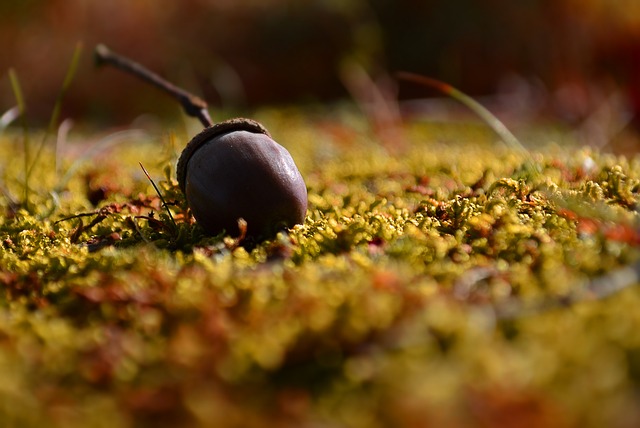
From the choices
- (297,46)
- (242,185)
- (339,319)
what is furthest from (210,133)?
(297,46)

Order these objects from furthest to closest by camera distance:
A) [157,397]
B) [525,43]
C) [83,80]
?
[83,80] < [525,43] < [157,397]

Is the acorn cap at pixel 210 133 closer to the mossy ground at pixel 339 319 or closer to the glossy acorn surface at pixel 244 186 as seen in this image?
the glossy acorn surface at pixel 244 186

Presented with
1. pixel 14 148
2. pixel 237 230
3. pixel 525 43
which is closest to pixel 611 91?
pixel 525 43

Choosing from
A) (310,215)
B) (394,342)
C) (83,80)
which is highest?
(394,342)

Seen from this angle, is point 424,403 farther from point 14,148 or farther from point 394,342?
point 14,148

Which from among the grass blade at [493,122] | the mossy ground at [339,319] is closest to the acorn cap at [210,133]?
the mossy ground at [339,319]

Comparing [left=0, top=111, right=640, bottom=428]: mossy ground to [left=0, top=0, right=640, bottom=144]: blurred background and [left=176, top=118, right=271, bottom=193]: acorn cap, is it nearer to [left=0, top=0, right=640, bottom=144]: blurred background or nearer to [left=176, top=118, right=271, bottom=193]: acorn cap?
[left=176, top=118, right=271, bottom=193]: acorn cap

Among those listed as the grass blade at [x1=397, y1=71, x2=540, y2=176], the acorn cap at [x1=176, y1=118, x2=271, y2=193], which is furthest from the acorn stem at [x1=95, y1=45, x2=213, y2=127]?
the grass blade at [x1=397, y1=71, x2=540, y2=176]
